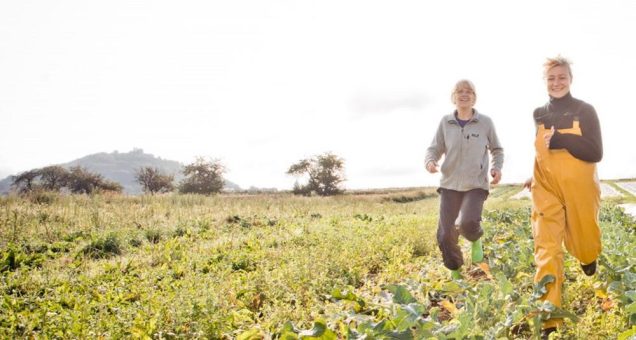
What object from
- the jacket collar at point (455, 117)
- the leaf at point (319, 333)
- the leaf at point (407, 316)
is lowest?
the leaf at point (319, 333)

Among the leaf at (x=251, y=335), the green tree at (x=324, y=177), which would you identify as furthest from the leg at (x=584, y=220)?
the green tree at (x=324, y=177)

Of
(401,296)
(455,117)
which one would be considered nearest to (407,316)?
(401,296)

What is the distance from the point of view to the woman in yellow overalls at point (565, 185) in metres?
3.16

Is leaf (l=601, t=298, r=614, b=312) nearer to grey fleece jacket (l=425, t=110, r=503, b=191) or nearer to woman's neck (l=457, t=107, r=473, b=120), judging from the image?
grey fleece jacket (l=425, t=110, r=503, b=191)

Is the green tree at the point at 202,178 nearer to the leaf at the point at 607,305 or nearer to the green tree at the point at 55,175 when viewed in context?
the green tree at the point at 55,175

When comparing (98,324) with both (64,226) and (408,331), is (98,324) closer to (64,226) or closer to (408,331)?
(408,331)

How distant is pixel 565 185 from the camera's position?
3.21 metres

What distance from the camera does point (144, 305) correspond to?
377 centimetres

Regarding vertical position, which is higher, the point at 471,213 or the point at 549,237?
the point at 471,213

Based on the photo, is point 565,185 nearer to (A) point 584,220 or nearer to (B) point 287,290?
(A) point 584,220

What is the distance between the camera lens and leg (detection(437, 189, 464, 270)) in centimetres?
433

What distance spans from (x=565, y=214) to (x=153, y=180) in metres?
57.1

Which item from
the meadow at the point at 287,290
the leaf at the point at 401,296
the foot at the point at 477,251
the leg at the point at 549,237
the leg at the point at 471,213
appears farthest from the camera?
the foot at the point at 477,251

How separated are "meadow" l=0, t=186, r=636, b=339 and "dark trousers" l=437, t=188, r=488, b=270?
0.30m
